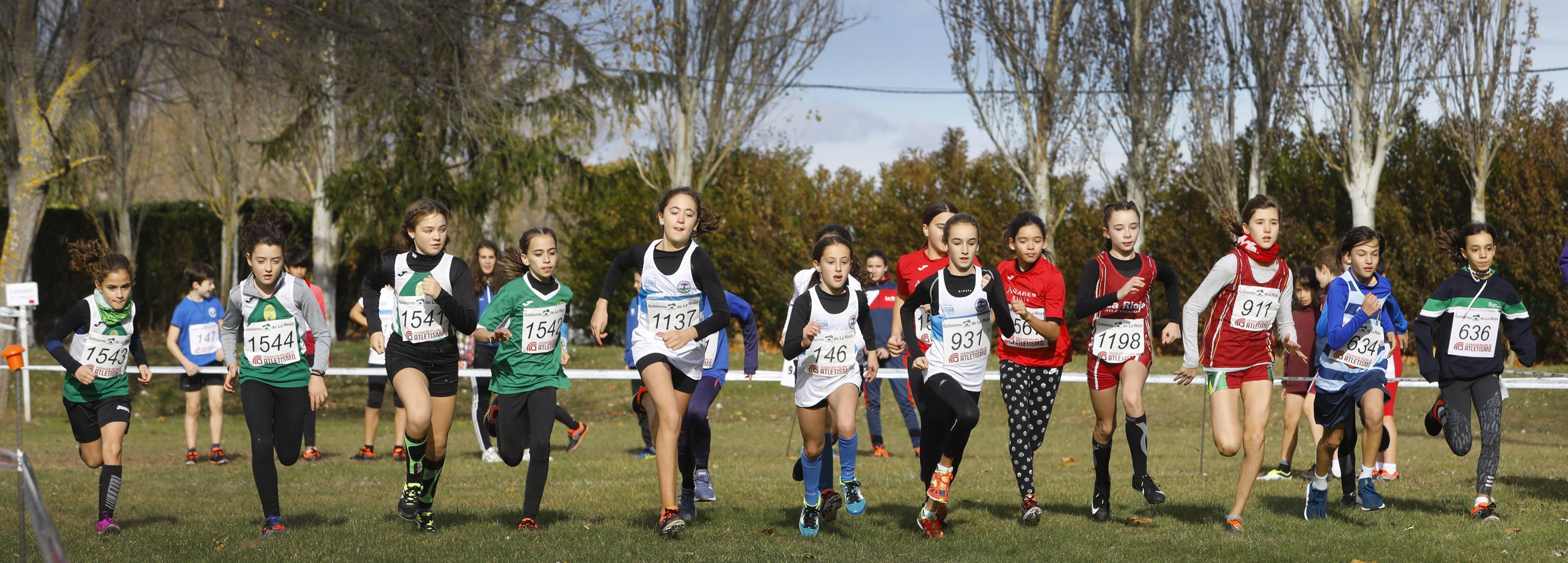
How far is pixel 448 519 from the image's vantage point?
7375 millimetres

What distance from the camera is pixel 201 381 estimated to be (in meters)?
11.6

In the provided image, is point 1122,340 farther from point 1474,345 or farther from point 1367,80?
point 1367,80

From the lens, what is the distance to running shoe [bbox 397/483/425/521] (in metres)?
6.85

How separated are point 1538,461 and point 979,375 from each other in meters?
6.52

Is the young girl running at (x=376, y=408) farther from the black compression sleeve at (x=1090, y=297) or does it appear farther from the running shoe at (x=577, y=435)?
the black compression sleeve at (x=1090, y=297)

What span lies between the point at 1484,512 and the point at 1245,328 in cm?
190

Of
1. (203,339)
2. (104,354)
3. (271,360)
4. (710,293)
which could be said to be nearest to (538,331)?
(710,293)

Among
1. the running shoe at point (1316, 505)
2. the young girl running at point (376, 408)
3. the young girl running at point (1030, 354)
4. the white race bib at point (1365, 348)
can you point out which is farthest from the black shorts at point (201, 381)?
the white race bib at point (1365, 348)

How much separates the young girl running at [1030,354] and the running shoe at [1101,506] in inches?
17.1

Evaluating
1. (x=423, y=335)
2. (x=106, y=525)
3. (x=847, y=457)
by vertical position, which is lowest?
(x=106, y=525)

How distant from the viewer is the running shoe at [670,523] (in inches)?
254

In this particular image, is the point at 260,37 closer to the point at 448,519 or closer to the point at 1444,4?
the point at 448,519

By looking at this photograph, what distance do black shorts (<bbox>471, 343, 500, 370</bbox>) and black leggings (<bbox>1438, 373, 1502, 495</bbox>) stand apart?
7876 millimetres

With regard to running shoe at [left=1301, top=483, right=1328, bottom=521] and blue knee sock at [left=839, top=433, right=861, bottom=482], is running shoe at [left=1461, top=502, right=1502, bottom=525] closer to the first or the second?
running shoe at [left=1301, top=483, right=1328, bottom=521]
